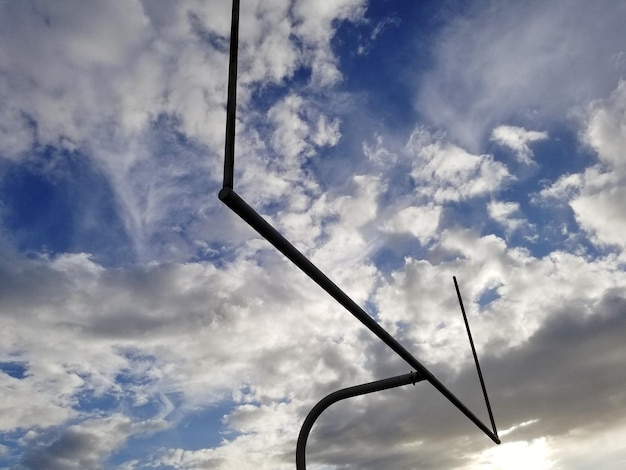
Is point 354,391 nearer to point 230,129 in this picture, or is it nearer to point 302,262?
point 302,262

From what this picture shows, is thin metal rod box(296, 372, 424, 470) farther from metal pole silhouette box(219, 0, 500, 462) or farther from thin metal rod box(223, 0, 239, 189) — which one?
thin metal rod box(223, 0, 239, 189)

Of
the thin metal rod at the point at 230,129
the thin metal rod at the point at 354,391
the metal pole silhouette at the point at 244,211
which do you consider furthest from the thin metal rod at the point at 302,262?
the thin metal rod at the point at 354,391

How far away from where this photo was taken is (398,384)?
716cm

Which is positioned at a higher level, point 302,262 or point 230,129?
point 230,129

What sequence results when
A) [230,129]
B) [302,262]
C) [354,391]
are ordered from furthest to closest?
[354,391] < [302,262] < [230,129]

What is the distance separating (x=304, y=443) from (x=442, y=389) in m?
2.16

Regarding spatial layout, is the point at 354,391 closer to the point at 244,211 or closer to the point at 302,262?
the point at 302,262

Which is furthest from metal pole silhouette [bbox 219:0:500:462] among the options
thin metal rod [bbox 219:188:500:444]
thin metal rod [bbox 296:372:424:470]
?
thin metal rod [bbox 296:372:424:470]

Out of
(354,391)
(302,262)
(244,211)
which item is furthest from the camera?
(354,391)

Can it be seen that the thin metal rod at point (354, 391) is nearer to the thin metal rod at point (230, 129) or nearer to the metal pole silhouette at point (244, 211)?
the metal pole silhouette at point (244, 211)

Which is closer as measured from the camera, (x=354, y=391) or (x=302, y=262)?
(x=302, y=262)

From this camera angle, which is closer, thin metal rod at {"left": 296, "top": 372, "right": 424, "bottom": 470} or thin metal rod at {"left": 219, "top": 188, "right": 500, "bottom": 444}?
thin metal rod at {"left": 219, "top": 188, "right": 500, "bottom": 444}

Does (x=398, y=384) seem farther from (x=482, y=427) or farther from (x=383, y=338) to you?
(x=482, y=427)

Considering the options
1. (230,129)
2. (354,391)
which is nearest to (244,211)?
(230,129)
